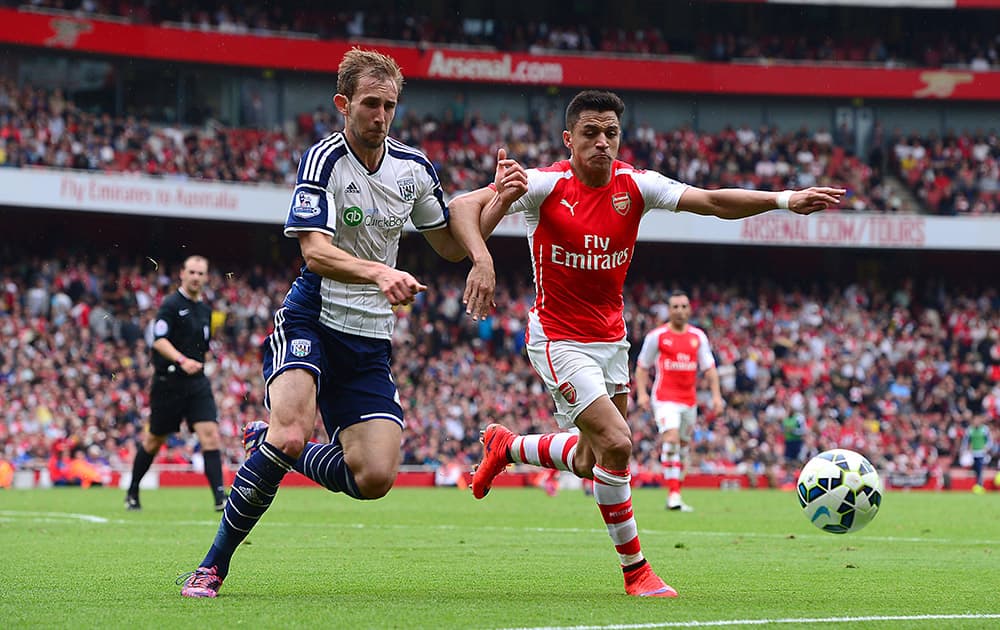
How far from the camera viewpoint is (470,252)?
6.95 meters

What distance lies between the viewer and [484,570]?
842 cm

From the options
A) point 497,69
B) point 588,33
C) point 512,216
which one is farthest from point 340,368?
point 588,33

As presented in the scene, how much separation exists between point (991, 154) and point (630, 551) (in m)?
35.4

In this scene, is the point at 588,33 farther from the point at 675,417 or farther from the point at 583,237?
the point at 583,237

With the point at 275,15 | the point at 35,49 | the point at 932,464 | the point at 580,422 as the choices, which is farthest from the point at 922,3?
the point at 580,422

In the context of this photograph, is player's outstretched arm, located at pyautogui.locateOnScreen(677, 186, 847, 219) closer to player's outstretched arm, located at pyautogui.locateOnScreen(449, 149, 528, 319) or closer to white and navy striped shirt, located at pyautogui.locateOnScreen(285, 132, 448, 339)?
player's outstretched arm, located at pyautogui.locateOnScreen(449, 149, 528, 319)

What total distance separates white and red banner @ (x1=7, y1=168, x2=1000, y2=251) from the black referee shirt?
1750cm

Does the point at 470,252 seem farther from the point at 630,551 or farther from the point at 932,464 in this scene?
the point at 932,464

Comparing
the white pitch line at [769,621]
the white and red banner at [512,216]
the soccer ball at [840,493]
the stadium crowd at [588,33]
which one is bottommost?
the white pitch line at [769,621]

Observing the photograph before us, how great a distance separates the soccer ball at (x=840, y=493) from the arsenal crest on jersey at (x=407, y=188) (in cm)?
310

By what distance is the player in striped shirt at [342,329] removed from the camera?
6590 mm

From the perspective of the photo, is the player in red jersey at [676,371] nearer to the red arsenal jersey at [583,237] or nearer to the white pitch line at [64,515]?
the white pitch line at [64,515]

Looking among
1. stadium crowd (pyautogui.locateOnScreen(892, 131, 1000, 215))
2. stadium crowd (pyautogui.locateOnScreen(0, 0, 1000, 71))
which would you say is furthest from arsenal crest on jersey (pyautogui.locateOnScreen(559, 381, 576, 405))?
stadium crowd (pyautogui.locateOnScreen(892, 131, 1000, 215))

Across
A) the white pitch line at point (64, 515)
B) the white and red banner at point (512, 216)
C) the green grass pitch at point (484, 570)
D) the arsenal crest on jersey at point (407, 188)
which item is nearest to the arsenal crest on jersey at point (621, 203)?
the arsenal crest on jersey at point (407, 188)
